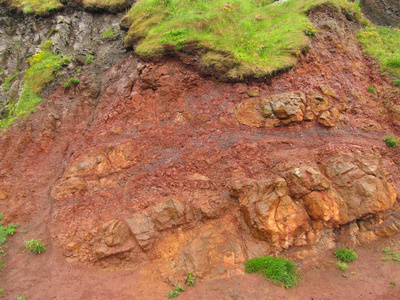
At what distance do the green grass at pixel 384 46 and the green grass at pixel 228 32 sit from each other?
1665mm

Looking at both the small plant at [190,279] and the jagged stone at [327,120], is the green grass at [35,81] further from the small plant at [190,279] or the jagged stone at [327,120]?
the jagged stone at [327,120]

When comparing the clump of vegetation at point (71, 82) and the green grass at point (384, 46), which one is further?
the clump of vegetation at point (71, 82)

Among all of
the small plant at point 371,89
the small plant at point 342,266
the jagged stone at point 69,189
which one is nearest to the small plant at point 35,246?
the jagged stone at point 69,189

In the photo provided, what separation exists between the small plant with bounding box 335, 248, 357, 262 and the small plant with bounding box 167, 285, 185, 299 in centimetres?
491

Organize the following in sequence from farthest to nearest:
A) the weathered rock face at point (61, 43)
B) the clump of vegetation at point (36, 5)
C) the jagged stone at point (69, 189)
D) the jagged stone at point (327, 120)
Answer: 1. the clump of vegetation at point (36, 5)
2. the weathered rock face at point (61, 43)
3. the jagged stone at point (69, 189)
4. the jagged stone at point (327, 120)

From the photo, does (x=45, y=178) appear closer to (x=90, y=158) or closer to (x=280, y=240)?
(x=90, y=158)

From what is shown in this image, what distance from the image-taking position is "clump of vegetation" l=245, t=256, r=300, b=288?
240 inches

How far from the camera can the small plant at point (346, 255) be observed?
252 inches

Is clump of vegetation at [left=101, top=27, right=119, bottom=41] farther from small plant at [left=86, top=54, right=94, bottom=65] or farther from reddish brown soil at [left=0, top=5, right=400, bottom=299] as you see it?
reddish brown soil at [left=0, top=5, right=400, bottom=299]

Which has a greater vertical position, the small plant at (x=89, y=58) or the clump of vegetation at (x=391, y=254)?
the small plant at (x=89, y=58)

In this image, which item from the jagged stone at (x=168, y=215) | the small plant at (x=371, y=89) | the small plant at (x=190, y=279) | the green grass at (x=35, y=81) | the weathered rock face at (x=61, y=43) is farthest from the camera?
the weathered rock face at (x=61, y=43)

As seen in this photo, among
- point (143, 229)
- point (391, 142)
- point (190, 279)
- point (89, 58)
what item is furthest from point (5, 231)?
point (391, 142)

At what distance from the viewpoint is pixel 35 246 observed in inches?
295

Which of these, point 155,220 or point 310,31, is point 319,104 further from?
point 155,220
